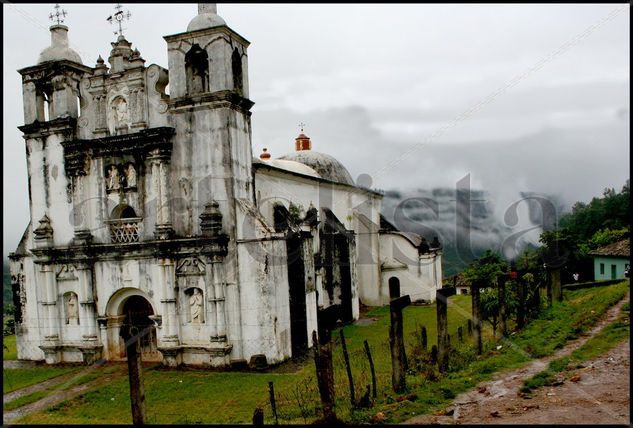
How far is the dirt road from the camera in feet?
31.7

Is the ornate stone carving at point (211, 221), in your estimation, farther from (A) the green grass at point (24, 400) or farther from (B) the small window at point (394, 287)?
(B) the small window at point (394, 287)

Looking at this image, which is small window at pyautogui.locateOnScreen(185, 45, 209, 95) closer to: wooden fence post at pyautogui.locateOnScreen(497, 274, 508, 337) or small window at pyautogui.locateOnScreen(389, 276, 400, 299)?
wooden fence post at pyautogui.locateOnScreen(497, 274, 508, 337)

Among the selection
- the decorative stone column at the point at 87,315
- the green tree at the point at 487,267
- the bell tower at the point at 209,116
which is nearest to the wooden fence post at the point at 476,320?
the bell tower at the point at 209,116

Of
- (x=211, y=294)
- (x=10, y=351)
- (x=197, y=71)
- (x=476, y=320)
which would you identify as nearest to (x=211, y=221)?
(x=211, y=294)

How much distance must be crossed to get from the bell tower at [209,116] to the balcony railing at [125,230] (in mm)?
1519

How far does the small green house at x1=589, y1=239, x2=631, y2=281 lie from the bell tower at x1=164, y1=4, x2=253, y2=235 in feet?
76.2

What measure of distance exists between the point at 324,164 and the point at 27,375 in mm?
18219

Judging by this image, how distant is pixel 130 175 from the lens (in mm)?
19875

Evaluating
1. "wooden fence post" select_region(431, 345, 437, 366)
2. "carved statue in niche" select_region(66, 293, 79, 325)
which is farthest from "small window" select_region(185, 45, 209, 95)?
"wooden fence post" select_region(431, 345, 437, 366)

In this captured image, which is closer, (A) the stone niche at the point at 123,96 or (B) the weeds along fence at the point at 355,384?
(B) the weeds along fence at the point at 355,384

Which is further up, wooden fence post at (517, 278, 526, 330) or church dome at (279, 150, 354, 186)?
church dome at (279, 150, 354, 186)

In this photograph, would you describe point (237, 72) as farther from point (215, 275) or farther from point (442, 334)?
point (442, 334)

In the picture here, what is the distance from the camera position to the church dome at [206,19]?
63.0 ft

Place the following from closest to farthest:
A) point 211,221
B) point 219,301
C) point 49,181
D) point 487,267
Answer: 1. point 219,301
2. point 211,221
3. point 49,181
4. point 487,267
